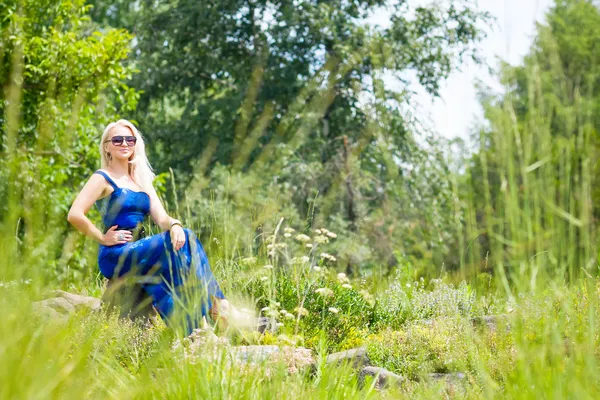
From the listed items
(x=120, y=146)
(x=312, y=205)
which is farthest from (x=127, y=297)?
(x=312, y=205)

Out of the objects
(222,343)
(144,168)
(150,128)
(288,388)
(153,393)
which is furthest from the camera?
(150,128)

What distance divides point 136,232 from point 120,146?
774mm

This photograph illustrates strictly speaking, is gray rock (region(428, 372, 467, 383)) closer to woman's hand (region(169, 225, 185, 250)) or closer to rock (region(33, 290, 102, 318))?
woman's hand (region(169, 225, 185, 250))

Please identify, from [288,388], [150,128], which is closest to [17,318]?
[288,388]

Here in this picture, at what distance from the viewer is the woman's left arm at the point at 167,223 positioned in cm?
388

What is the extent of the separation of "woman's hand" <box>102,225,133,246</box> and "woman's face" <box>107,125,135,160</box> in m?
0.48

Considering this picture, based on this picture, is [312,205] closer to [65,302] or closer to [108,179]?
[108,179]

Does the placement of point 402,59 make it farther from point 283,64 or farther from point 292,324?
point 292,324

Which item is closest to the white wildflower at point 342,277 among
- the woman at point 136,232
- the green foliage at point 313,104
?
the woman at point 136,232

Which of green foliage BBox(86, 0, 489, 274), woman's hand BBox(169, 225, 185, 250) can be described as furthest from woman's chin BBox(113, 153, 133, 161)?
green foliage BBox(86, 0, 489, 274)

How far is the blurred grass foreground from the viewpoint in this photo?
6.53 feet

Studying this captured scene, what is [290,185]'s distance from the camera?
10.6 meters

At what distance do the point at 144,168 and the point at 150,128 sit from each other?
339 inches

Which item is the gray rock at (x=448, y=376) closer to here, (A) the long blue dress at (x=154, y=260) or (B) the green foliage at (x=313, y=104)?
(A) the long blue dress at (x=154, y=260)
